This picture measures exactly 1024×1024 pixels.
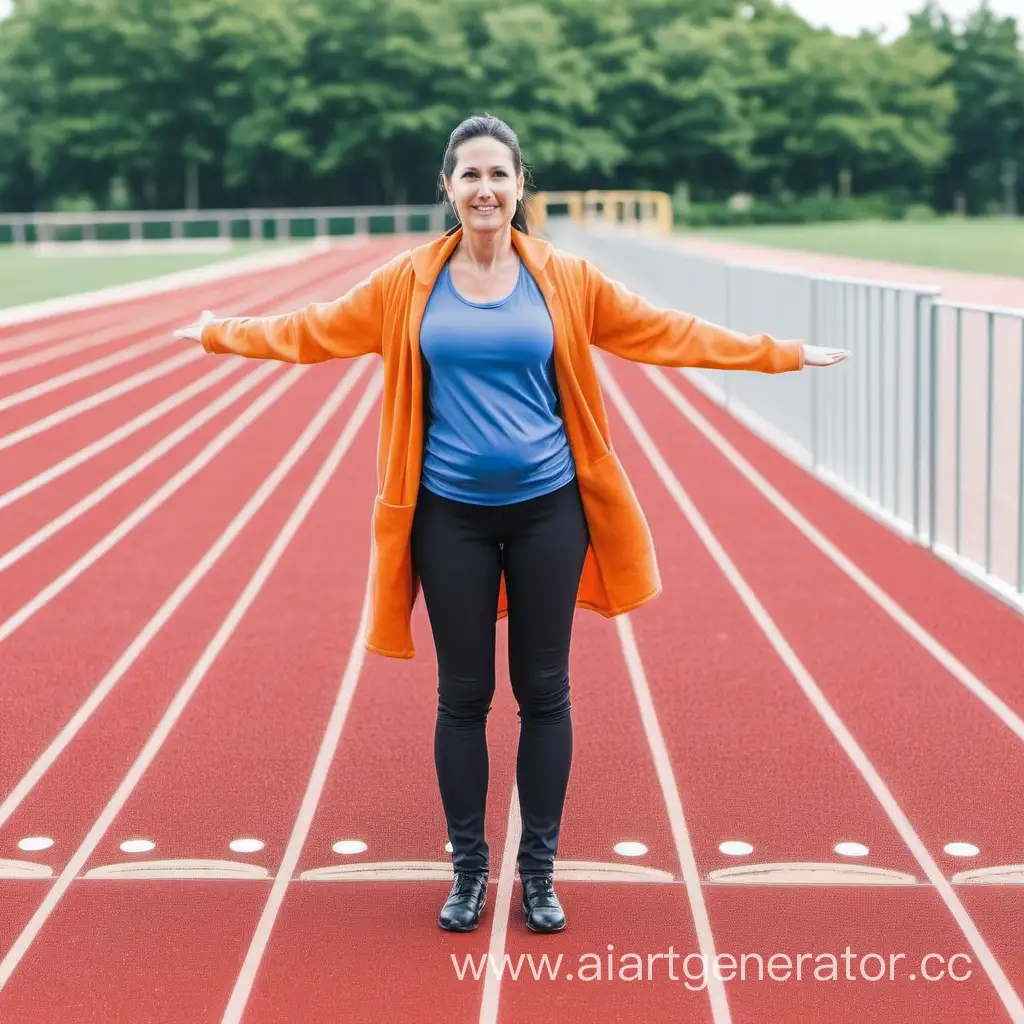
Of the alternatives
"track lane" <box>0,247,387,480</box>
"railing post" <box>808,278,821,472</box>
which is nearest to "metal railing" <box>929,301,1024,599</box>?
"railing post" <box>808,278,821,472</box>

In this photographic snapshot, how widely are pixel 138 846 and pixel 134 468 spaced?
→ 6399 millimetres

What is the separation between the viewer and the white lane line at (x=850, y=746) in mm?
3609

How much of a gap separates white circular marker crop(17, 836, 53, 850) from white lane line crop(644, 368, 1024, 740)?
9.54 ft

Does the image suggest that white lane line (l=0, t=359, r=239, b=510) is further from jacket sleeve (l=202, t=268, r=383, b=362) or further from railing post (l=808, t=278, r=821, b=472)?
jacket sleeve (l=202, t=268, r=383, b=362)

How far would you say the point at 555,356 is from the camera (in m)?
3.75

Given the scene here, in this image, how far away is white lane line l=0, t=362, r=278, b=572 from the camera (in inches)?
324

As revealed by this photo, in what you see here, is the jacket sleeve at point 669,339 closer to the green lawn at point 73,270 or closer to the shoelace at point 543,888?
the shoelace at point 543,888

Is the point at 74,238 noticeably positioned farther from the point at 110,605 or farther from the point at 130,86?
the point at 110,605

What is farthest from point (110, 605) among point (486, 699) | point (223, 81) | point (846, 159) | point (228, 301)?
point (846, 159)

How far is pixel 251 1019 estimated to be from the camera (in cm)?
340

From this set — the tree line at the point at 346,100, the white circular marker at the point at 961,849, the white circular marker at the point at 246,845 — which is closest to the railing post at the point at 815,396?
the white circular marker at the point at 961,849

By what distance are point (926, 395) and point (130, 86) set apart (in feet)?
251

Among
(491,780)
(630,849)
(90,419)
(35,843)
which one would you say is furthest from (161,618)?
(90,419)

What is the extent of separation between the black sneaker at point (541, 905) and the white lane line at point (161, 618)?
155 cm
